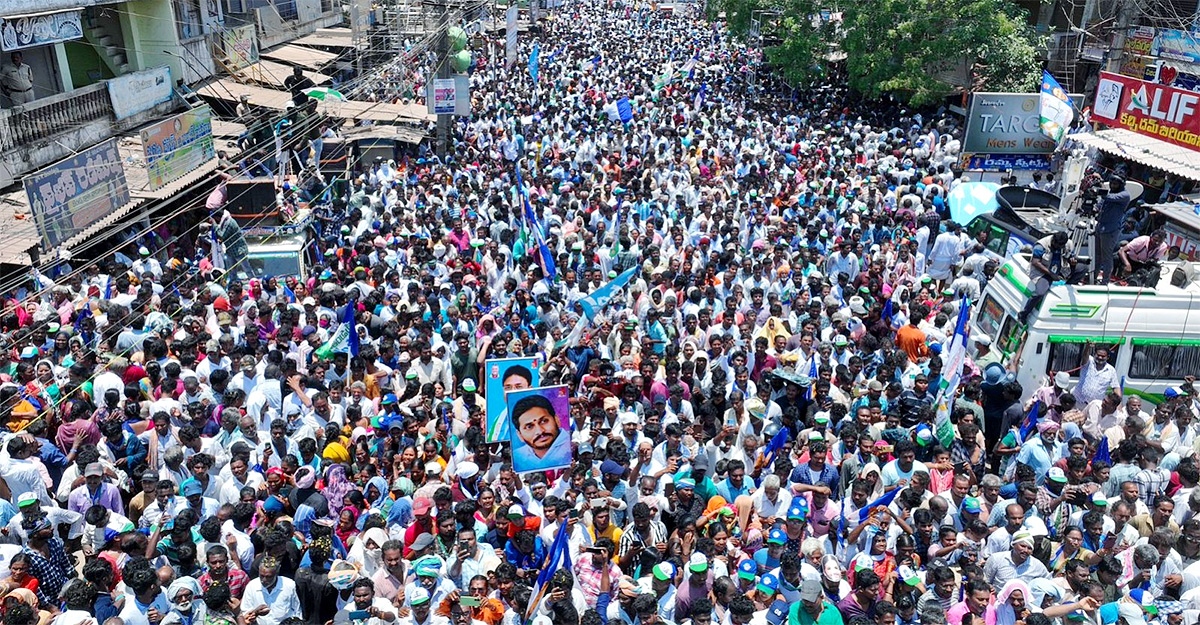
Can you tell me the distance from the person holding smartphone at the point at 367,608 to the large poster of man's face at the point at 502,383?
1.82 m

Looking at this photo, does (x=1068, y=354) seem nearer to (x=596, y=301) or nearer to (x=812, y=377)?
A: (x=812, y=377)

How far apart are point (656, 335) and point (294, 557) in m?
4.22

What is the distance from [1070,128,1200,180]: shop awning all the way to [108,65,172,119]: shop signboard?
653 inches

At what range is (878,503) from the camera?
19.8ft

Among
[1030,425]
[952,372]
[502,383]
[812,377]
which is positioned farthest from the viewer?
[812,377]

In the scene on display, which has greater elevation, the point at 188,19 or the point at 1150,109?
the point at 188,19

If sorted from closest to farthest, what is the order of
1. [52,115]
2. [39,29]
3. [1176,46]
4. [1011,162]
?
[39,29], [52,115], [1011,162], [1176,46]

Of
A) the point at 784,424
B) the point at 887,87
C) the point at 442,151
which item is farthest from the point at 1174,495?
the point at 887,87

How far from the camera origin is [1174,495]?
20.8ft

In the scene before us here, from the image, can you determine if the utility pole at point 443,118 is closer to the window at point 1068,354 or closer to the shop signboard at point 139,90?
the shop signboard at point 139,90

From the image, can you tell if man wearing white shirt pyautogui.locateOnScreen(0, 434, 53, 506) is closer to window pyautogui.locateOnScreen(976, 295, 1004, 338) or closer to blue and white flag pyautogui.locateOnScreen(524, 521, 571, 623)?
blue and white flag pyautogui.locateOnScreen(524, 521, 571, 623)

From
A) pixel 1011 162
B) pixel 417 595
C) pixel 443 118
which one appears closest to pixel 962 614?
pixel 417 595

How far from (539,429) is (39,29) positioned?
12.7 meters

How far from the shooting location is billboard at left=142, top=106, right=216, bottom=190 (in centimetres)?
1424
